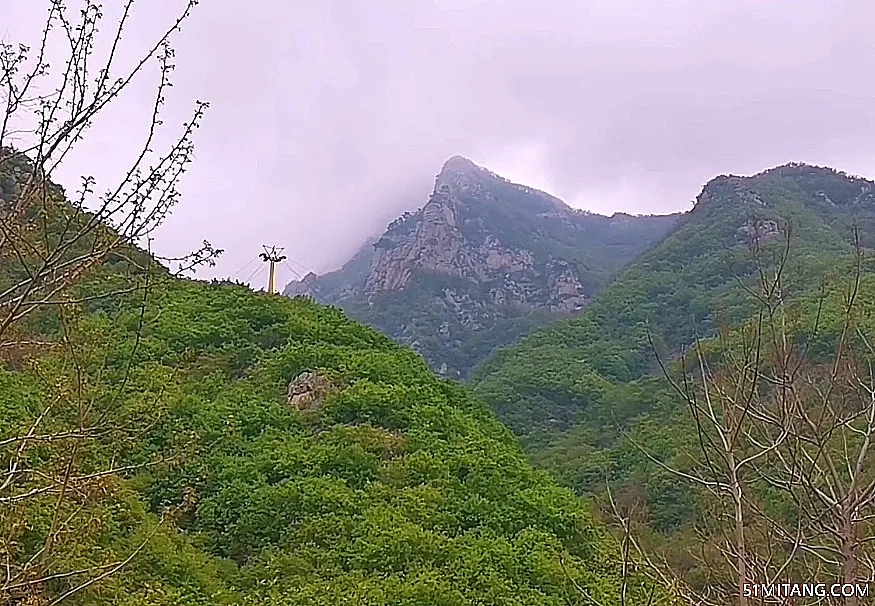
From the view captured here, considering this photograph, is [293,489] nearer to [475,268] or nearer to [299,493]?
[299,493]

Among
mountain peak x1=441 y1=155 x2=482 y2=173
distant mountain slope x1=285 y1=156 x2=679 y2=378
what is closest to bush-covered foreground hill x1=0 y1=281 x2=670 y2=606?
distant mountain slope x1=285 y1=156 x2=679 y2=378

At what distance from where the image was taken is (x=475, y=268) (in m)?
53.4

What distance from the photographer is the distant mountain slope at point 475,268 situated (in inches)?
1843

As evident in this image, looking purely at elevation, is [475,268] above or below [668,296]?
above

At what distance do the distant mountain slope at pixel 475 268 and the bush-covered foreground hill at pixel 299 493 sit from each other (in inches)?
1277

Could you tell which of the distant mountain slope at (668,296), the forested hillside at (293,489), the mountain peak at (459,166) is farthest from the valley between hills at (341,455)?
the mountain peak at (459,166)

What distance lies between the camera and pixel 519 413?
86.5 ft

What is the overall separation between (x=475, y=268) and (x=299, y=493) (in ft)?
153

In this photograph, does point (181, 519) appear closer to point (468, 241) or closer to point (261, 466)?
point (261, 466)

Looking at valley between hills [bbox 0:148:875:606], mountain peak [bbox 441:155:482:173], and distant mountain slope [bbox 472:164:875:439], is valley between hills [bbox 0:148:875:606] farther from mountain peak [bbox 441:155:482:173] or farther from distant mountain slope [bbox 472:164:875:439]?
mountain peak [bbox 441:155:482:173]

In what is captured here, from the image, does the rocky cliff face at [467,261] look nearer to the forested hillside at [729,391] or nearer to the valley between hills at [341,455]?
the forested hillside at [729,391]

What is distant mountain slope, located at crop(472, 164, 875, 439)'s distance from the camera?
87.1 feet

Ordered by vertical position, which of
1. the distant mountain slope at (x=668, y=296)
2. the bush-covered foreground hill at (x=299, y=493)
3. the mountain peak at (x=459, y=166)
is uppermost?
the mountain peak at (x=459, y=166)

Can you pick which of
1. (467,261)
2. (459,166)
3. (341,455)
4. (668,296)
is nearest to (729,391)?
(341,455)
